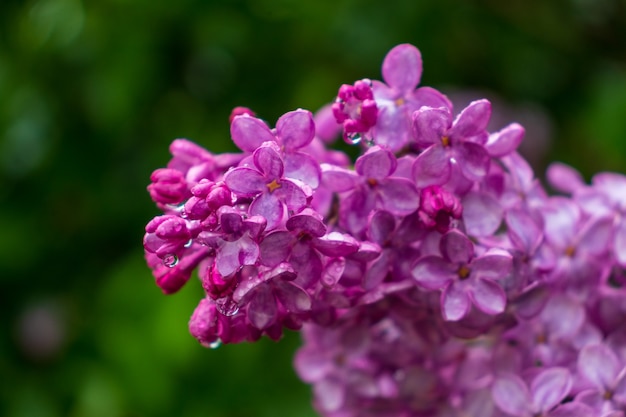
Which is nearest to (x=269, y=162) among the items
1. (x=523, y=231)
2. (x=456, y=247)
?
(x=456, y=247)

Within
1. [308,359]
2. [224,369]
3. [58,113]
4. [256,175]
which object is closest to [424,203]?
[256,175]

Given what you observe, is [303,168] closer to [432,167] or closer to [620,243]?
[432,167]

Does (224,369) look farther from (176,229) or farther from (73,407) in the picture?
(176,229)

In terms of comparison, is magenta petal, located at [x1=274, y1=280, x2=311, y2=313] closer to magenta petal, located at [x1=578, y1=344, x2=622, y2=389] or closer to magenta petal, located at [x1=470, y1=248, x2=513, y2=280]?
magenta petal, located at [x1=470, y1=248, x2=513, y2=280]

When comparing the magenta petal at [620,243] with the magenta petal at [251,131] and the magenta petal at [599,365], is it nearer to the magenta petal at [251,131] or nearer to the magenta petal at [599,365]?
the magenta petal at [599,365]

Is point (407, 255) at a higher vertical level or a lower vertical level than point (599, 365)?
higher

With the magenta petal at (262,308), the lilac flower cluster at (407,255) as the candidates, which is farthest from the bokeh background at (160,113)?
the magenta petal at (262,308)

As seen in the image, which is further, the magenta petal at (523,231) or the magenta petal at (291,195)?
the magenta petal at (523,231)
